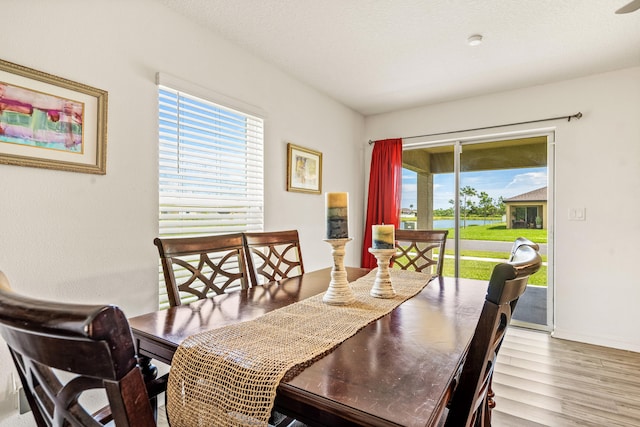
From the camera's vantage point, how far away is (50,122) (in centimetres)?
155

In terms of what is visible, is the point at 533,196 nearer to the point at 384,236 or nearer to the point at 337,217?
the point at 384,236

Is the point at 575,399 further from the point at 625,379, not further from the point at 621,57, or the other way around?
the point at 621,57

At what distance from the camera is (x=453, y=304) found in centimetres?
141

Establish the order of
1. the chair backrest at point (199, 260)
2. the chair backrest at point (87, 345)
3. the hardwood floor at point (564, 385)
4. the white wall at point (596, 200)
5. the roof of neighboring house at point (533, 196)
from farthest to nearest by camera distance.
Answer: the roof of neighboring house at point (533, 196), the white wall at point (596, 200), the hardwood floor at point (564, 385), the chair backrest at point (199, 260), the chair backrest at point (87, 345)

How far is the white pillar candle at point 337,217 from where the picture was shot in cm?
133

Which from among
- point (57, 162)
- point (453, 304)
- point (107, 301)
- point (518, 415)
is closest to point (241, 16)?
point (57, 162)

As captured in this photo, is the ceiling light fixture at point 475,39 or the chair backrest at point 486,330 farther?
the ceiling light fixture at point 475,39

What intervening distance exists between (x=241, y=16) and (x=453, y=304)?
211cm

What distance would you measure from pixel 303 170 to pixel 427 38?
148 cm

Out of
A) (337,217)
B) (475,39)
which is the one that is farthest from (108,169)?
(475,39)

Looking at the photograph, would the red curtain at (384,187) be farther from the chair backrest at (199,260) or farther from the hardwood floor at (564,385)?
the chair backrest at (199,260)

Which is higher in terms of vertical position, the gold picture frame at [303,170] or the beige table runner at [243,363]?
the gold picture frame at [303,170]

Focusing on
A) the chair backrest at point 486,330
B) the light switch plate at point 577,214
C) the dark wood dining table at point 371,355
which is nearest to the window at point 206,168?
the dark wood dining table at point 371,355

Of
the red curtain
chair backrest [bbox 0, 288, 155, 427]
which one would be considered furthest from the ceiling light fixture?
chair backrest [bbox 0, 288, 155, 427]
